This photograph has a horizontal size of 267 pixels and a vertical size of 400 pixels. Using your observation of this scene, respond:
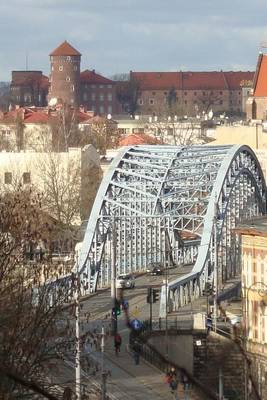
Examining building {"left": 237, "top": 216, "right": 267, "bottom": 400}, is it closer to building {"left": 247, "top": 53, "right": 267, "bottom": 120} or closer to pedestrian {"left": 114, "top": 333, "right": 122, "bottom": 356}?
pedestrian {"left": 114, "top": 333, "right": 122, "bottom": 356}

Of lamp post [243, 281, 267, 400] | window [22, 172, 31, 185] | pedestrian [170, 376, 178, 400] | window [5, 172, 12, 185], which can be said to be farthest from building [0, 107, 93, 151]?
pedestrian [170, 376, 178, 400]

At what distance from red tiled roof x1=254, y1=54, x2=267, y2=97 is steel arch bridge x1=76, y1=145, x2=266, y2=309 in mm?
72678

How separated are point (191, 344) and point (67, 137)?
70.3 metres

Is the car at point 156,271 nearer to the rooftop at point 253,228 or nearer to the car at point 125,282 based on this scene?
the car at point 125,282

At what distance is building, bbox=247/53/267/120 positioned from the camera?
452 feet

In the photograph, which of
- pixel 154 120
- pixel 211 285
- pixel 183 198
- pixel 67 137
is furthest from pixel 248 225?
pixel 154 120

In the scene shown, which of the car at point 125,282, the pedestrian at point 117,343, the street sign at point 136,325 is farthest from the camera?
the car at point 125,282

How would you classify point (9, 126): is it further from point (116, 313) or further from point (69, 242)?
point (116, 313)

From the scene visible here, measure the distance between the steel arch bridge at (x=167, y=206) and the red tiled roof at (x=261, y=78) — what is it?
7268 cm

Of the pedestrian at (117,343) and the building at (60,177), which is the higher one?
the building at (60,177)

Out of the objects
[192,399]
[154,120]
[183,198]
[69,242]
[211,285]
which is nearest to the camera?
[192,399]

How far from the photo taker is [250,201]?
68250 millimetres

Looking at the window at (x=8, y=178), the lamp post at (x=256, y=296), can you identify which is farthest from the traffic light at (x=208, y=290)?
the window at (x=8, y=178)

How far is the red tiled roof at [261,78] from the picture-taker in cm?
14100
